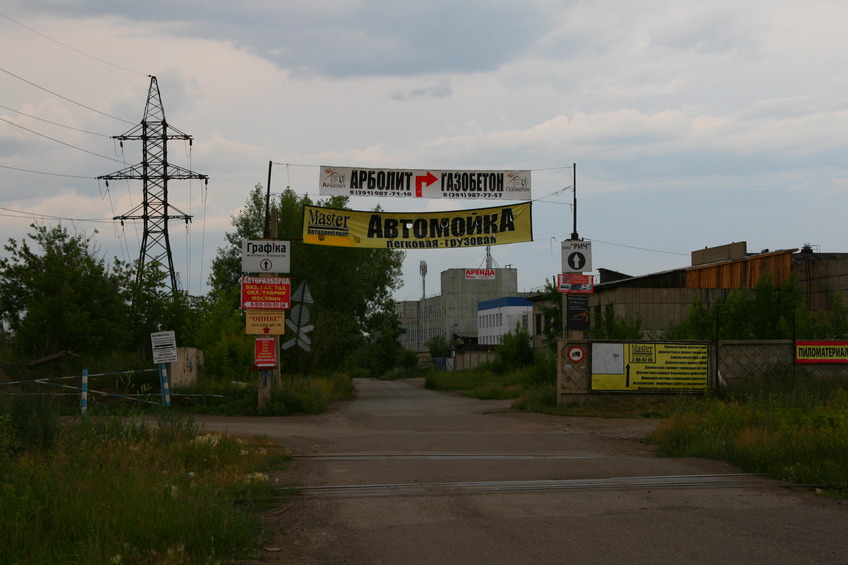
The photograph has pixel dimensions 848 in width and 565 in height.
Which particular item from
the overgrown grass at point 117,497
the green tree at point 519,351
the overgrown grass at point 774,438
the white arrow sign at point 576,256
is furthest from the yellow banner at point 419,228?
the green tree at point 519,351

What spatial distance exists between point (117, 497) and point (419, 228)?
53.3 feet

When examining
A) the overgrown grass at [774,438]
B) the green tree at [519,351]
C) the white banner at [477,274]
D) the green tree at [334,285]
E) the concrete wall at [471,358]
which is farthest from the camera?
the white banner at [477,274]

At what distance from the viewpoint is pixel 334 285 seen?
44.6m

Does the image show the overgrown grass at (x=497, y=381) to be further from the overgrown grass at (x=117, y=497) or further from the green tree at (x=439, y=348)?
the green tree at (x=439, y=348)

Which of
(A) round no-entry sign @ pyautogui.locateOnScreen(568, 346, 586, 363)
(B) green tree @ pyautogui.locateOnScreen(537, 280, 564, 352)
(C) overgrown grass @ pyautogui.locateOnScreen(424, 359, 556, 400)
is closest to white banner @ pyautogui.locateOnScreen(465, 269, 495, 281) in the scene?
(C) overgrown grass @ pyautogui.locateOnScreen(424, 359, 556, 400)

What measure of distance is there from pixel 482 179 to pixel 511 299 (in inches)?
3162

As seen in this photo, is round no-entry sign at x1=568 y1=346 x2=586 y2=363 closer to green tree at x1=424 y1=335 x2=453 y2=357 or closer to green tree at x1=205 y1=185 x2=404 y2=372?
green tree at x1=205 y1=185 x2=404 y2=372

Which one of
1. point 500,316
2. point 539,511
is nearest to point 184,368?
point 539,511

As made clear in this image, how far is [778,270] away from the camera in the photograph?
4719cm

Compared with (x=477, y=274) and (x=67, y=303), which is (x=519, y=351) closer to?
(x=67, y=303)

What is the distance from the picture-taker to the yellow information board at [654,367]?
72.0ft

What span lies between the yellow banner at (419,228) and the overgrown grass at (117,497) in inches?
492

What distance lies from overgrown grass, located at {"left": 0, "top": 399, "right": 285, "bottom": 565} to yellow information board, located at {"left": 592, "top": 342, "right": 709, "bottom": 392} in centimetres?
1333

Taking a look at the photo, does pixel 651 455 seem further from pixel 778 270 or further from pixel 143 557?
pixel 778 270
